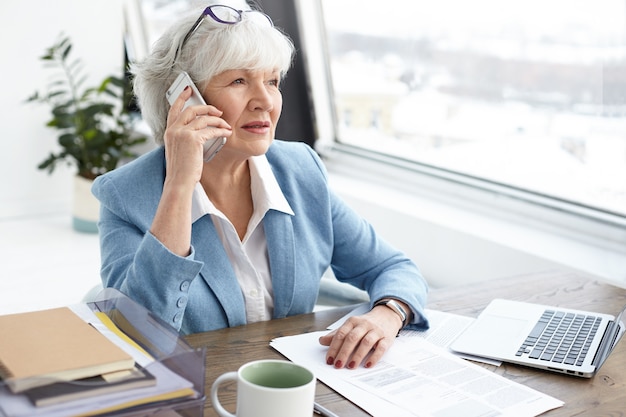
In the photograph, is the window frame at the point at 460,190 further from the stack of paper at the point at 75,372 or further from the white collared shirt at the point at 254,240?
the stack of paper at the point at 75,372

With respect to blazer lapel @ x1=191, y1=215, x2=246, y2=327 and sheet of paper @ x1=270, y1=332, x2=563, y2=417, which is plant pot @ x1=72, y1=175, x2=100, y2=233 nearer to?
blazer lapel @ x1=191, y1=215, x2=246, y2=327

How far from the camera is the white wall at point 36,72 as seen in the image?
480 cm

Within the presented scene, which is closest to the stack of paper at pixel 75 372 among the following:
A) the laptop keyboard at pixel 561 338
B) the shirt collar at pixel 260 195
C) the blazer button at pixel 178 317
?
the blazer button at pixel 178 317

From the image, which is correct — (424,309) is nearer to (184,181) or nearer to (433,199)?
(184,181)

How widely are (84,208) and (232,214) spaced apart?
3.04m

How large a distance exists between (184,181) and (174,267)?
0.21 metres

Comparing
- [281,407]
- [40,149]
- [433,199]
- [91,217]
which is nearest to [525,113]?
[433,199]

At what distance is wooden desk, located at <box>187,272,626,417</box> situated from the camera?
1.34 m

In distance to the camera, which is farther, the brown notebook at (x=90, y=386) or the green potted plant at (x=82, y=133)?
the green potted plant at (x=82, y=133)

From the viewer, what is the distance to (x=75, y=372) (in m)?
1.04

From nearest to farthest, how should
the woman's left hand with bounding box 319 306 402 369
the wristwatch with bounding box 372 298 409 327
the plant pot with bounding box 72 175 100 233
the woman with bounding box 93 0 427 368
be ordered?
the woman's left hand with bounding box 319 306 402 369 < the woman with bounding box 93 0 427 368 < the wristwatch with bounding box 372 298 409 327 < the plant pot with bounding box 72 175 100 233

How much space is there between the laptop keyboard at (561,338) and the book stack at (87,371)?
77 cm

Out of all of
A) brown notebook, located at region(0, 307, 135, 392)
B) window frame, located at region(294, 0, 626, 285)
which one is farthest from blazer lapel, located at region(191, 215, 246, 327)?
window frame, located at region(294, 0, 626, 285)

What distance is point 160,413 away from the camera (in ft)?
3.42
